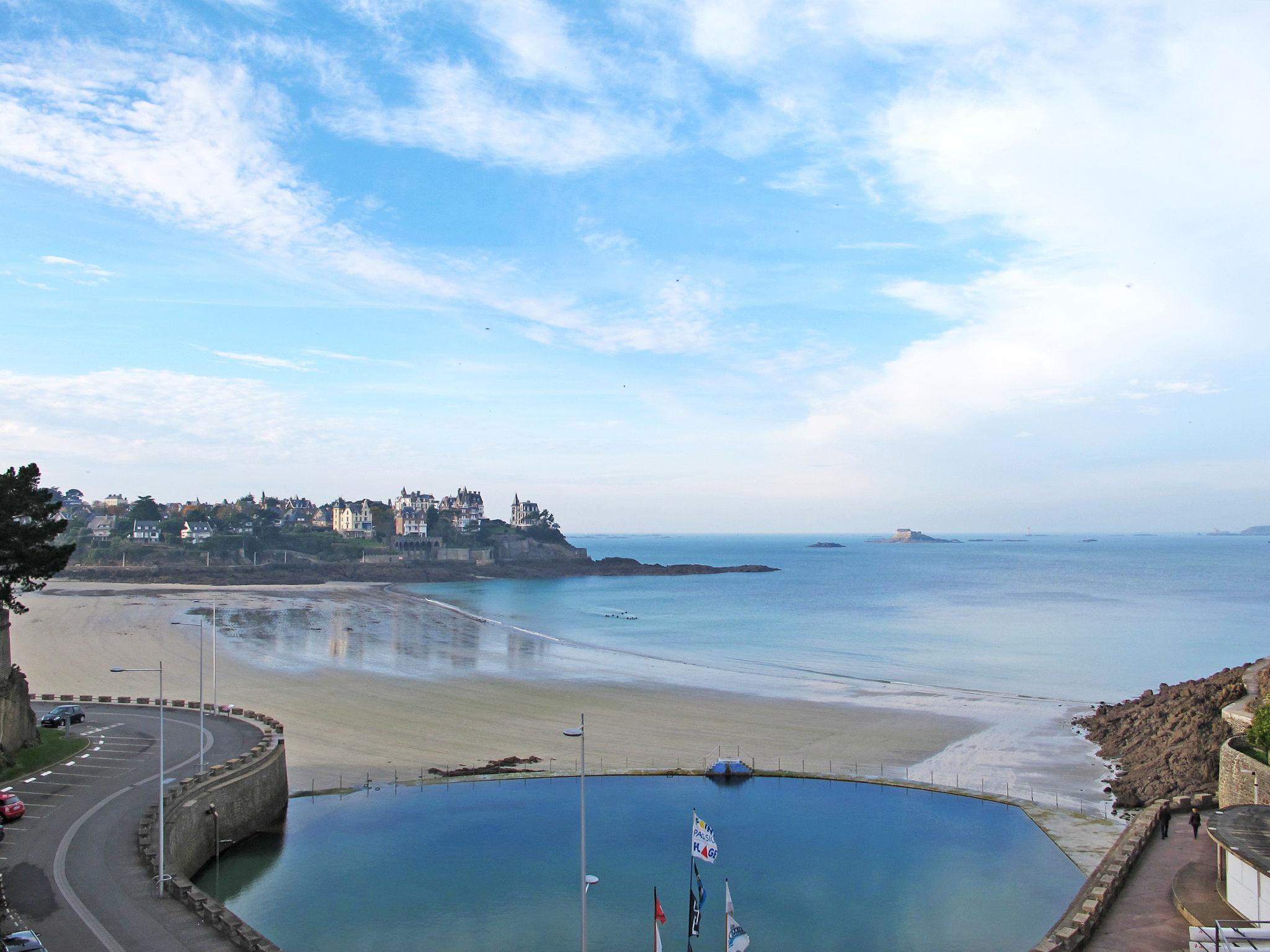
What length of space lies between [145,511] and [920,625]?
145292 mm

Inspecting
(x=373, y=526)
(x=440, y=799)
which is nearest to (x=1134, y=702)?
(x=440, y=799)

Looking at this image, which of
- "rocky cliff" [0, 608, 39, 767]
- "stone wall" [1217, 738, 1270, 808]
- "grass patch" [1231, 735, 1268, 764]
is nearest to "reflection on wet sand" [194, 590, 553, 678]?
"rocky cliff" [0, 608, 39, 767]

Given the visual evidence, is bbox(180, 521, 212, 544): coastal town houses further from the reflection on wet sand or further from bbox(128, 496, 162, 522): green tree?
the reflection on wet sand

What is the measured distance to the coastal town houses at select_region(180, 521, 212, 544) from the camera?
516ft

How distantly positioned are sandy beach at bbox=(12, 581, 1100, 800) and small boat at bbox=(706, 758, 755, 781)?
2098 mm

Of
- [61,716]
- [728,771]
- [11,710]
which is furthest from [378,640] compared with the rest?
[728,771]

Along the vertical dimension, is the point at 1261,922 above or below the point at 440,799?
above

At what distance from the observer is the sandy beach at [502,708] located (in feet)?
116

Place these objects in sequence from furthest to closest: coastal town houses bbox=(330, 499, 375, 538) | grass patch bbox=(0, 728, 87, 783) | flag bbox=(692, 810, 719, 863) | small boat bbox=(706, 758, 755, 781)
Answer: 1. coastal town houses bbox=(330, 499, 375, 538)
2. small boat bbox=(706, 758, 755, 781)
3. grass patch bbox=(0, 728, 87, 783)
4. flag bbox=(692, 810, 719, 863)

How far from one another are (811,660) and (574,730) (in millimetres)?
50474

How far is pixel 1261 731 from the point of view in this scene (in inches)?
893

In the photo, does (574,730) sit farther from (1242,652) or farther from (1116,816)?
(1242,652)

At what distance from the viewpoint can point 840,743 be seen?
38.3m

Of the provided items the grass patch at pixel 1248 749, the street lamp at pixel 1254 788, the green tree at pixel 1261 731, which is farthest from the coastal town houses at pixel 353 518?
the street lamp at pixel 1254 788
